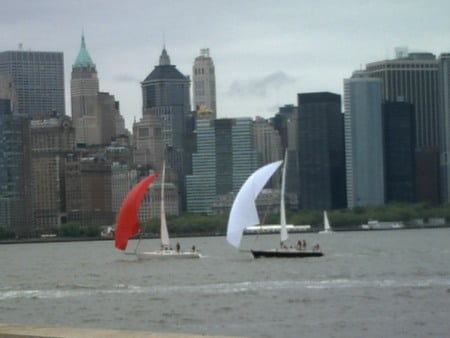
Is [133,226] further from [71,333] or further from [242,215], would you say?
[71,333]

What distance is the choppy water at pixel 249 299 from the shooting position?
34875 millimetres

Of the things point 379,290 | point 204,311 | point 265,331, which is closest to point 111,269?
point 379,290

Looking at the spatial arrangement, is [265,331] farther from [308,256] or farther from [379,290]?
[308,256]

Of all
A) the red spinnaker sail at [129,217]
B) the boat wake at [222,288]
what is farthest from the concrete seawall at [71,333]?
Answer: the red spinnaker sail at [129,217]

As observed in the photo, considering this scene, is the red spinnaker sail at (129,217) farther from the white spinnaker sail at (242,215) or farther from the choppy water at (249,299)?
the choppy water at (249,299)

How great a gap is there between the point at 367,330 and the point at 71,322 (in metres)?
8.99

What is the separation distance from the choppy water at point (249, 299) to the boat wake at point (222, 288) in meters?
0.04

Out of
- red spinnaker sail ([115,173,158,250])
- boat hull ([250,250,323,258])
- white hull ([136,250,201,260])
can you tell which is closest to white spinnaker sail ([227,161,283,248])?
boat hull ([250,250,323,258])

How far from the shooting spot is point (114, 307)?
4203 cm

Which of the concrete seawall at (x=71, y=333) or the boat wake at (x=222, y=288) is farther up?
the concrete seawall at (x=71, y=333)

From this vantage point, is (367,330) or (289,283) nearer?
(367,330)

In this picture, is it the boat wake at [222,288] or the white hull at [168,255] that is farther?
the white hull at [168,255]

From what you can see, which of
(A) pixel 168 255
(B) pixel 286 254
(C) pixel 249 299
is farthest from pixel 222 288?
(A) pixel 168 255

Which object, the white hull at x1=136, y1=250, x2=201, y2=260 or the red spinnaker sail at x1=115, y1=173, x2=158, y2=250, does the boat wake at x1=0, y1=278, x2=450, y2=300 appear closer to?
the white hull at x1=136, y1=250, x2=201, y2=260
